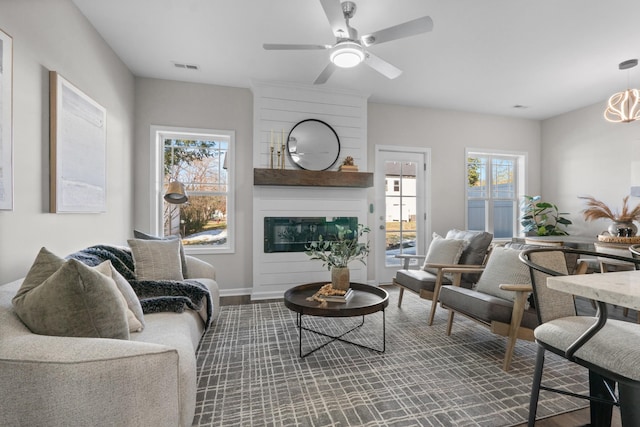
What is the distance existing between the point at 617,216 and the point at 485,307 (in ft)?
12.1

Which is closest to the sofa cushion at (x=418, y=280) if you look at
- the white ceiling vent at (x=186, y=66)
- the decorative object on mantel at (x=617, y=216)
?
the decorative object on mantel at (x=617, y=216)

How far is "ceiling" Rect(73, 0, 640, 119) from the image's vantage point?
250 centimetres

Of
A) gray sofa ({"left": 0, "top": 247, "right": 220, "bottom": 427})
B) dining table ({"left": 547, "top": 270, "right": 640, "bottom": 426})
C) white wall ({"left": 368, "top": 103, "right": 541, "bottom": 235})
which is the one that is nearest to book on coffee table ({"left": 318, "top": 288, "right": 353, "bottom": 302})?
gray sofa ({"left": 0, "top": 247, "right": 220, "bottom": 427})

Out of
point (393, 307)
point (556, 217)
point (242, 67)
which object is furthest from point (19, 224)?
point (556, 217)

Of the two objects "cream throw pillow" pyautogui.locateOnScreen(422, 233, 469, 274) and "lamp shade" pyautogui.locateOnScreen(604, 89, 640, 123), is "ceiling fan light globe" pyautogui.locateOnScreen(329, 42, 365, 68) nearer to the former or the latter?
"cream throw pillow" pyautogui.locateOnScreen(422, 233, 469, 274)

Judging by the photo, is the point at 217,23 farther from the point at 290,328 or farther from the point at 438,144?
the point at 438,144

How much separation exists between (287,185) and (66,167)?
7.42 ft

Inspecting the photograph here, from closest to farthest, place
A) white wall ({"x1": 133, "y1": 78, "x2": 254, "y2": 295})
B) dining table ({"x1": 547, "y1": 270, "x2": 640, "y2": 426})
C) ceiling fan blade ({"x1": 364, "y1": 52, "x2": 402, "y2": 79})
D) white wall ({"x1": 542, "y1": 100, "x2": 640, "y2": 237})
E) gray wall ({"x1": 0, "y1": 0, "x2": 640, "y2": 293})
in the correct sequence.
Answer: dining table ({"x1": 547, "y1": 270, "x2": 640, "y2": 426}) → gray wall ({"x1": 0, "y1": 0, "x2": 640, "y2": 293}) → ceiling fan blade ({"x1": 364, "y1": 52, "x2": 402, "y2": 79}) → white wall ({"x1": 133, "y1": 78, "x2": 254, "y2": 295}) → white wall ({"x1": 542, "y1": 100, "x2": 640, "y2": 237})

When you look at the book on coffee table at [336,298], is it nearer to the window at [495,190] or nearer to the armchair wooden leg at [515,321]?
the armchair wooden leg at [515,321]

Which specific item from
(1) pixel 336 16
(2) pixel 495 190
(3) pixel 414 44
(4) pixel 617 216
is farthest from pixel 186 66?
(4) pixel 617 216

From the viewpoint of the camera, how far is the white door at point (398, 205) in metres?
4.71

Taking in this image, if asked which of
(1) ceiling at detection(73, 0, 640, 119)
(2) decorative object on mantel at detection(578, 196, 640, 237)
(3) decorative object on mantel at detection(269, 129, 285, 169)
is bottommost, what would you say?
(2) decorative object on mantel at detection(578, 196, 640, 237)

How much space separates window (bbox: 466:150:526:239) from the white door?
88 centimetres

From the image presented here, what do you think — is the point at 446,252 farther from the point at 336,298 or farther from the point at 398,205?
the point at 398,205
